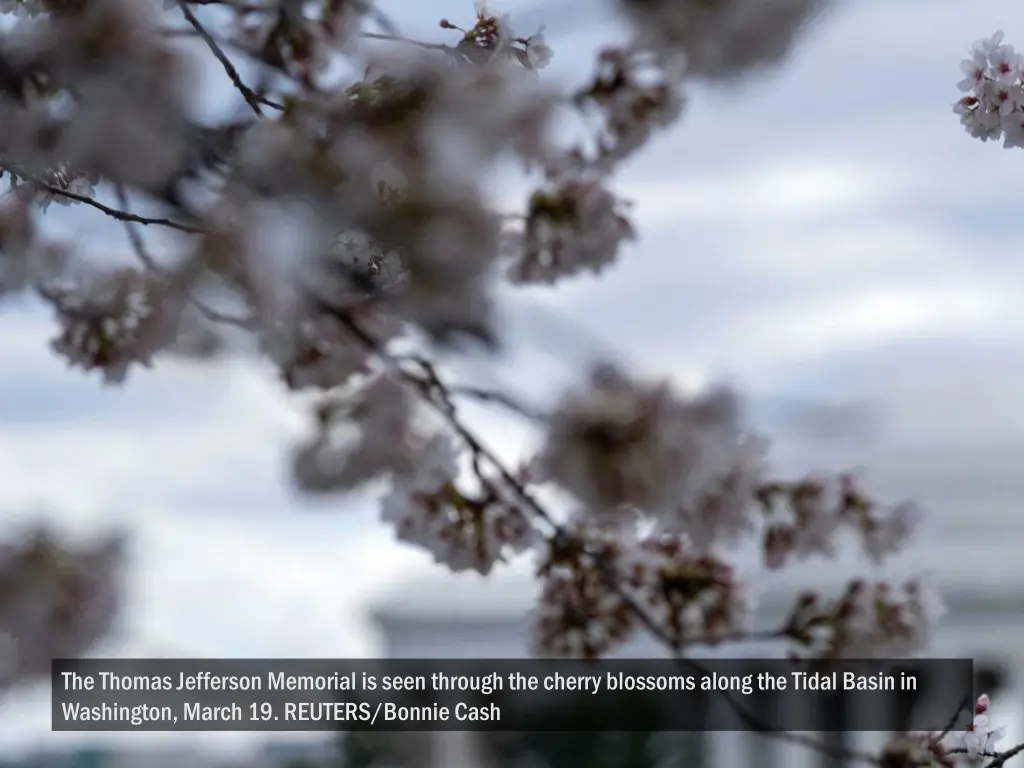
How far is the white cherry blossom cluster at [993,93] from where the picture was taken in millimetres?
1781

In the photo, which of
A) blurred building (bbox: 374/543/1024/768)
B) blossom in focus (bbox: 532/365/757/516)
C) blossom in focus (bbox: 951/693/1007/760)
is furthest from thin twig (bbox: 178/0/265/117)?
blurred building (bbox: 374/543/1024/768)

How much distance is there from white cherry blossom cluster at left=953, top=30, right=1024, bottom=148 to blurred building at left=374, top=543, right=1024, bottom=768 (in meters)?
6.55

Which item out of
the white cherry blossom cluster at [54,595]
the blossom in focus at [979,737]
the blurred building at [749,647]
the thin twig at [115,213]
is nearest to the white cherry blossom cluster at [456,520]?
the white cherry blossom cluster at [54,595]

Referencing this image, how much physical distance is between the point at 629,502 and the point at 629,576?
0.54 m

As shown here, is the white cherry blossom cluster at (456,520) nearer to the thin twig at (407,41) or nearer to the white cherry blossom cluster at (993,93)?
the thin twig at (407,41)

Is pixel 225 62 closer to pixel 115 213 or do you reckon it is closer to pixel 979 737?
pixel 115 213

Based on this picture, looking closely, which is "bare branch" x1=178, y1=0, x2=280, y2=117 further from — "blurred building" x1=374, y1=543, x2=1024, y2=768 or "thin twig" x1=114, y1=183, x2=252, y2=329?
"blurred building" x1=374, y1=543, x2=1024, y2=768

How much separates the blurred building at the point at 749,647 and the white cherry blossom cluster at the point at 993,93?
6.55m

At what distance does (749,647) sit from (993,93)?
6.58 meters

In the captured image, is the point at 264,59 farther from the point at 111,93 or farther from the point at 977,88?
the point at 977,88

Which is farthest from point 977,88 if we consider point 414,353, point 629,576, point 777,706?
point 777,706

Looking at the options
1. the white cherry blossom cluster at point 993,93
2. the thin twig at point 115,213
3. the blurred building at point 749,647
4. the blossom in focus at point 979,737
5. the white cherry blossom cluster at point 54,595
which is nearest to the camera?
the thin twig at point 115,213

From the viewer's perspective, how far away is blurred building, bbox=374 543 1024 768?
8.57 meters

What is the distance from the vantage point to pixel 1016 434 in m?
10.2
